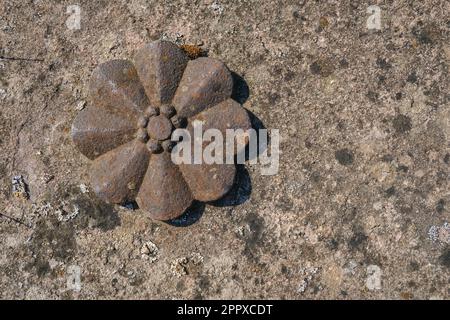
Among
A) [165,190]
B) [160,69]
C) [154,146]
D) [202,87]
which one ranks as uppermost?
[160,69]

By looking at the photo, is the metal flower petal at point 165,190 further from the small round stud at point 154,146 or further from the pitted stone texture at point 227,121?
the pitted stone texture at point 227,121

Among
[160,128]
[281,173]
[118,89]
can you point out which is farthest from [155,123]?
[281,173]

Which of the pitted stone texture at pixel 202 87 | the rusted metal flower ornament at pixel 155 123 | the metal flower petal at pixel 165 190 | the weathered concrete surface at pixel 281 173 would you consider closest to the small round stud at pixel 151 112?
the rusted metal flower ornament at pixel 155 123

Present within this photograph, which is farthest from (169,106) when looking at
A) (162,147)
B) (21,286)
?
(21,286)

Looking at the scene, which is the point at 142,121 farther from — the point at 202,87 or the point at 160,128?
the point at 202,87

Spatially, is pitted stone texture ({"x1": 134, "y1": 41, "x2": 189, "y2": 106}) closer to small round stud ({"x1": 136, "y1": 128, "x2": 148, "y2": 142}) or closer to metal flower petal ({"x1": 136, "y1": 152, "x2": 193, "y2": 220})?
small round stud ({"x1": 136, "y1": 128, "x2": 148, "y2": 142})
